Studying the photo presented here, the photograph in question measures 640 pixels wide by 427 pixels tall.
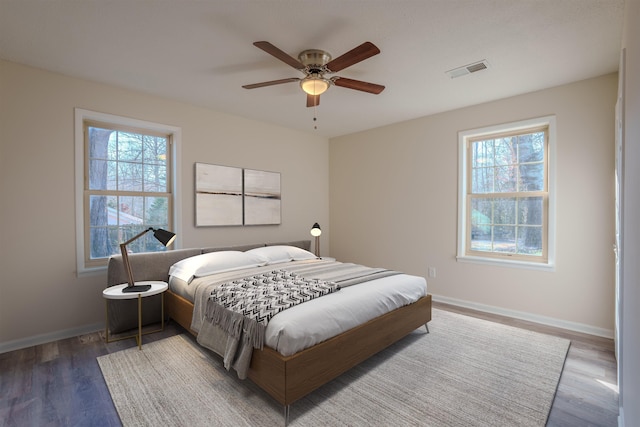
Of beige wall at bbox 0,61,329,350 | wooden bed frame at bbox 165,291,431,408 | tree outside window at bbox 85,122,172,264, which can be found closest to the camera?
wooden bed frame at bbox 165,291,431,408

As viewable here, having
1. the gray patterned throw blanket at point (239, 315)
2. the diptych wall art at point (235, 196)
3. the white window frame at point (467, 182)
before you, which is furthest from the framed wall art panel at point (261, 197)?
the white window frame at point (467, 182)

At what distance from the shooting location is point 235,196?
4.13m

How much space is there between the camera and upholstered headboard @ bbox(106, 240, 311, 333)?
2957 millimetres

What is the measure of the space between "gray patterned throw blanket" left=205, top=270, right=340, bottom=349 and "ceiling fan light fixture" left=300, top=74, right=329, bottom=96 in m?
1.64

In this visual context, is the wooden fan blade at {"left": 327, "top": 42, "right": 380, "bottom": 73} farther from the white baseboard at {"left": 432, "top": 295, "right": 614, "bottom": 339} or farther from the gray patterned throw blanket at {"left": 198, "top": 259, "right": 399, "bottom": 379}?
the white baseboard at {"left": 432, "top": 295, "right": 614, "bottom": 339}

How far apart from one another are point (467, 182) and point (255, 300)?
3122 mm

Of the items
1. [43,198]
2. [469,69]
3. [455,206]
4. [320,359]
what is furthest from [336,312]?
[43,198]

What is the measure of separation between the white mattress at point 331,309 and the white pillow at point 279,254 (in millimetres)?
591

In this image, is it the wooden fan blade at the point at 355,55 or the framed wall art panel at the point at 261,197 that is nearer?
the wooden fan blade at the point at 355,55

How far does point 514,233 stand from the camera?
3586mm

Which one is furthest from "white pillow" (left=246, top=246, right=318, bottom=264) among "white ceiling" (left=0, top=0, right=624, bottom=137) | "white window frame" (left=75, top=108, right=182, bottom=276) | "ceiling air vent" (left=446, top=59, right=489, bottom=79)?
"ceiling air vent" (left=446, top=59, right=489, bottom=79)

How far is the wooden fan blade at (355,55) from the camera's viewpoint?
1.95m

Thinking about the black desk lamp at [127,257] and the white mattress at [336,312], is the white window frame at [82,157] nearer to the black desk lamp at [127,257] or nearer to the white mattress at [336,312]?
the black desk lamp at [127,257]

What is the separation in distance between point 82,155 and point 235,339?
2483 mm
